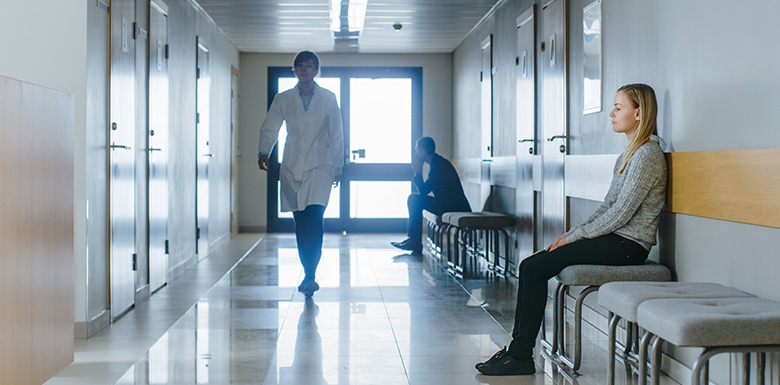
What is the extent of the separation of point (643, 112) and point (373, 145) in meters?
8.14

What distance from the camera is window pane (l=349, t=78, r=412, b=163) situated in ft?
37.8

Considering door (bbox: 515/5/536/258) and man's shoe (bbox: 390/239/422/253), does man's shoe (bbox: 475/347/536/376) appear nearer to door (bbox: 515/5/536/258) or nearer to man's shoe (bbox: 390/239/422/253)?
door (bbox: 515/5/536/258)

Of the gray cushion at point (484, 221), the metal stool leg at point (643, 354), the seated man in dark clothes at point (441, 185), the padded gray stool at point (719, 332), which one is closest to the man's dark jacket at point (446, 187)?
the seated man in dark clothes at point (441, 185)

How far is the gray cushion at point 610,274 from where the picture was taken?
339 centimetres

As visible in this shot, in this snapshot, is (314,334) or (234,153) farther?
(234,153)

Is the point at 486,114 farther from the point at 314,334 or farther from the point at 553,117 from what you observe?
the point at 314,334

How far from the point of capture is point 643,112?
11.7 ft

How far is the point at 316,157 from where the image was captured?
221 inches

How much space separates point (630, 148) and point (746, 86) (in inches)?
30.7

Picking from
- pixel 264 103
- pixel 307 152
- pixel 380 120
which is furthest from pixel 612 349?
pixel 264 103

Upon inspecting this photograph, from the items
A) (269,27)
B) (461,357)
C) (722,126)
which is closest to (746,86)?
(722,126)

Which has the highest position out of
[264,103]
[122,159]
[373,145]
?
[264,103]

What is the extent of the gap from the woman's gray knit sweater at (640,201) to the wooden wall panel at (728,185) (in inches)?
2.5

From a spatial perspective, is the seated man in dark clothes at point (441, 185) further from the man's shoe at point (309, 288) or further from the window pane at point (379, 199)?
the window pane at point (379, 199)
